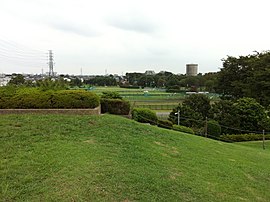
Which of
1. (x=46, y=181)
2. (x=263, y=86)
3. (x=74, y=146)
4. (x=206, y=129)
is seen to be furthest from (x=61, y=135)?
(x=263, y=86)

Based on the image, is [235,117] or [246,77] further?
[246,77]

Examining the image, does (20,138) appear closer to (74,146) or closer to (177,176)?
(74,146)

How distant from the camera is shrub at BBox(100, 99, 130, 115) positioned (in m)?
11.0

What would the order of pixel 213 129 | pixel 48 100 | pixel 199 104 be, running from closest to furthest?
pixel 48 100, pixel 213 129, pixel 199 104

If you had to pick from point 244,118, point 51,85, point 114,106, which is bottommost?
point 244,118

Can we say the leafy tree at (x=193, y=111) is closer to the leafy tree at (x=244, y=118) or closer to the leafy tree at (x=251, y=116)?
the leafy tree at (x=244, y=118)

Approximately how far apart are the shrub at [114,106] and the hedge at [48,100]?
6.09 feet

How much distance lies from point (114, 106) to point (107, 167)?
6.43m

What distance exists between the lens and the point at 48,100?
8.77 meters

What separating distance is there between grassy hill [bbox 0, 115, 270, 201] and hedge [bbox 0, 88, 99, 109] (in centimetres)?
108

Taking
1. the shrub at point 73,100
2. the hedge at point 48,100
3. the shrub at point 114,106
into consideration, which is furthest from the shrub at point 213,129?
the hedge at point 48,100

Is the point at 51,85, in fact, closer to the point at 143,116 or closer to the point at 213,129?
the point at 143,116

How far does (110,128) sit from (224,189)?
322cm

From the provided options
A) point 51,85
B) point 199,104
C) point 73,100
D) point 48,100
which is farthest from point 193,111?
point 48,100
